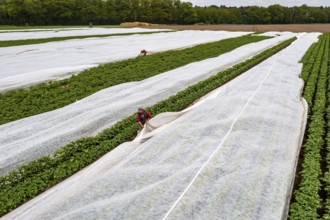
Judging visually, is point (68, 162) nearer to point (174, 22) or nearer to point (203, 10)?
point (174, 22)

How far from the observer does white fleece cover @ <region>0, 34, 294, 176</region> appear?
335 inches

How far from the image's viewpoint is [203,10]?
379 feet

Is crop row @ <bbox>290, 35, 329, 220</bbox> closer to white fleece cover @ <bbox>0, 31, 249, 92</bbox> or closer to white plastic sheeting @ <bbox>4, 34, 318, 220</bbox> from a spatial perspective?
white plastic sheeting @ <bbox>4, 34, 318, 220</bbox>

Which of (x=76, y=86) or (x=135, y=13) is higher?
(x=135, y=13)

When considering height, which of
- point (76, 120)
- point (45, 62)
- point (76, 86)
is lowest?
point (76, 86)

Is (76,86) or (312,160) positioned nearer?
(312,160)

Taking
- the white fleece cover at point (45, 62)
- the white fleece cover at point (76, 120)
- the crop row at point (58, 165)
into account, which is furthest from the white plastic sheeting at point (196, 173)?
the white fleece cover at point (45, 62)

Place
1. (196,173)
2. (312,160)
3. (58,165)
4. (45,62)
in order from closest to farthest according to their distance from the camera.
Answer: (196,173), (312,160), (58,165), (45,62)

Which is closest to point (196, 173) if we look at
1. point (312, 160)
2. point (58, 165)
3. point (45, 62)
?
point (312, 160)

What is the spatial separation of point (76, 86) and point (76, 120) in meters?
5.86

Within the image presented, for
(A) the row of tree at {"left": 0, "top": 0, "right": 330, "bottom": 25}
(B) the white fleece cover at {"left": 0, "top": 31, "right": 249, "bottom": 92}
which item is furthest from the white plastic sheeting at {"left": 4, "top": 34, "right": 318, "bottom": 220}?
(A) the row of tree at {"left": 0, "top": 0, "right": 330, "bottom": 25}

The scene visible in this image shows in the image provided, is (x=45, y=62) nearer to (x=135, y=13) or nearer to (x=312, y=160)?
(x=312, y=160)

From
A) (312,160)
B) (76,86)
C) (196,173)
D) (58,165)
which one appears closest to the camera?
(196,173)

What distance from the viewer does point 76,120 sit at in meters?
10.5
